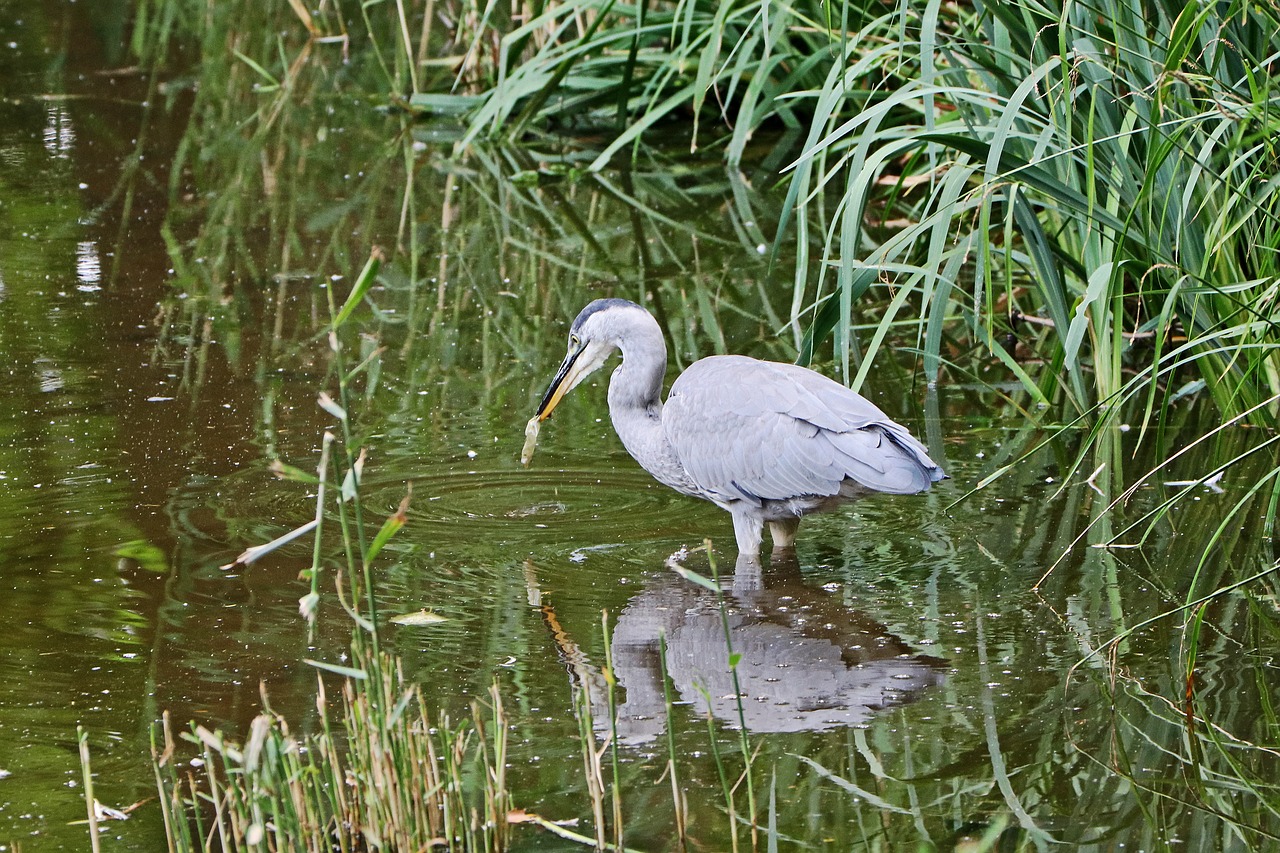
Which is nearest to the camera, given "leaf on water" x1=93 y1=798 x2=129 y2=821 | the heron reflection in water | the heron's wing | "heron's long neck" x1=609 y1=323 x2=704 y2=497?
"leaf on water" x1=93 y1=798 x2=129 y2=821

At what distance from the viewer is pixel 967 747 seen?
3383 mm

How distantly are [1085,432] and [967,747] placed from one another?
2279 millimetres

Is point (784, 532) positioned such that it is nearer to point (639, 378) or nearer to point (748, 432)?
point (748, 432)

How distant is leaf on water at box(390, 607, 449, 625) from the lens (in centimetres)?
408

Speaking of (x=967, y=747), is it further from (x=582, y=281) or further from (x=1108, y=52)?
(x=582, y=281)

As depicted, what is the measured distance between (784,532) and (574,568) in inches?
26.6

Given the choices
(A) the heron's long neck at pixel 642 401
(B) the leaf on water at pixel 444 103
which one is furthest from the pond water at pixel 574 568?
(B) the leaf on water at pixel 444 103

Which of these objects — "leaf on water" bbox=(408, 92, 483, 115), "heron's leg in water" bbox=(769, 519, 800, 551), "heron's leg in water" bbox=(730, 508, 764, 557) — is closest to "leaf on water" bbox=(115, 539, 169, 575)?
"heron's leg in water" bbox=(730, 508, 764, 557)

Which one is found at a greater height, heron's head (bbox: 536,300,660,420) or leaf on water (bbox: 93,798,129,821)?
heron's head (bbox: 536,300,660,420)

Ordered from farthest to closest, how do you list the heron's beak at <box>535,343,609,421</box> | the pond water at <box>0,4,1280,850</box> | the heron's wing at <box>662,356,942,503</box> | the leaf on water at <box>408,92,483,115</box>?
the leaf on water at <box>408,92,483,115</box> < the heron's beak at <box>535,343,609,421</box> < the heron's wing at <box>662,356,942,503</box> < the pond water at <box>0,4,1280,850</box>

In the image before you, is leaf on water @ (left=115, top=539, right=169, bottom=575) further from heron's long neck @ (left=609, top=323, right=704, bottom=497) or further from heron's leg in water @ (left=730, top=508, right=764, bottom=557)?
heron's leg in water @ (left=730, top=508, right=764, bottom=557)

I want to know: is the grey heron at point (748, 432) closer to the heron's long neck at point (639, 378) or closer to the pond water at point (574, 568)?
the heron's long neck at point (639, 378)

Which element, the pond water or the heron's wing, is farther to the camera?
the heron's wing

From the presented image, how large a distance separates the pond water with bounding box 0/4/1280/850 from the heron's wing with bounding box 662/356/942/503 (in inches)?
10.4
